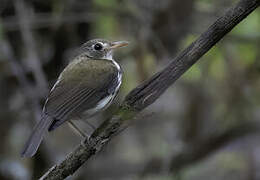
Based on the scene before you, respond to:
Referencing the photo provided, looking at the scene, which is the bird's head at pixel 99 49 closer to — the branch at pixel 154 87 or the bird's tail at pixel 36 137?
the bird's tail at pixel 36 137

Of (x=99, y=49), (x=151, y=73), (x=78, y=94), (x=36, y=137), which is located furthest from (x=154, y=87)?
(x=151, y=73)

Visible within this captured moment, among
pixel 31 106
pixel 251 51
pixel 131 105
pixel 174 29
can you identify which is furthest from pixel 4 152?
pixel 131 105

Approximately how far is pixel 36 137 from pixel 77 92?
59cm

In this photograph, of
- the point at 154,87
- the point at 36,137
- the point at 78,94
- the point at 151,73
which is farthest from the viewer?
the point at 151,73

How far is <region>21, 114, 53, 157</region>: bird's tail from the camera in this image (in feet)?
10.4

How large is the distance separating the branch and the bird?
0.40 m

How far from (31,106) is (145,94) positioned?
118 inches

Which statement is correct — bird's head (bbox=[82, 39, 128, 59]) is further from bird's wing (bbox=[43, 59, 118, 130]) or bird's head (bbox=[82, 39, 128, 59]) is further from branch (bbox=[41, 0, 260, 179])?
branch (bbox=[41, 0, 260, 179])

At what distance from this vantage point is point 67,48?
19.4 feet

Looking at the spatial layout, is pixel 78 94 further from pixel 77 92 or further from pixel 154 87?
pixel 154 87

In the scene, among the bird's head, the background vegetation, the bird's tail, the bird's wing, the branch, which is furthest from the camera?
the background vegetation

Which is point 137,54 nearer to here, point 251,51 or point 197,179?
point 251,51

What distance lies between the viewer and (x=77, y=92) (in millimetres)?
3773

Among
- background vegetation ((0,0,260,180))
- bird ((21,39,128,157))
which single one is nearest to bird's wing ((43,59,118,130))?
bird ((21,39,128,157))
